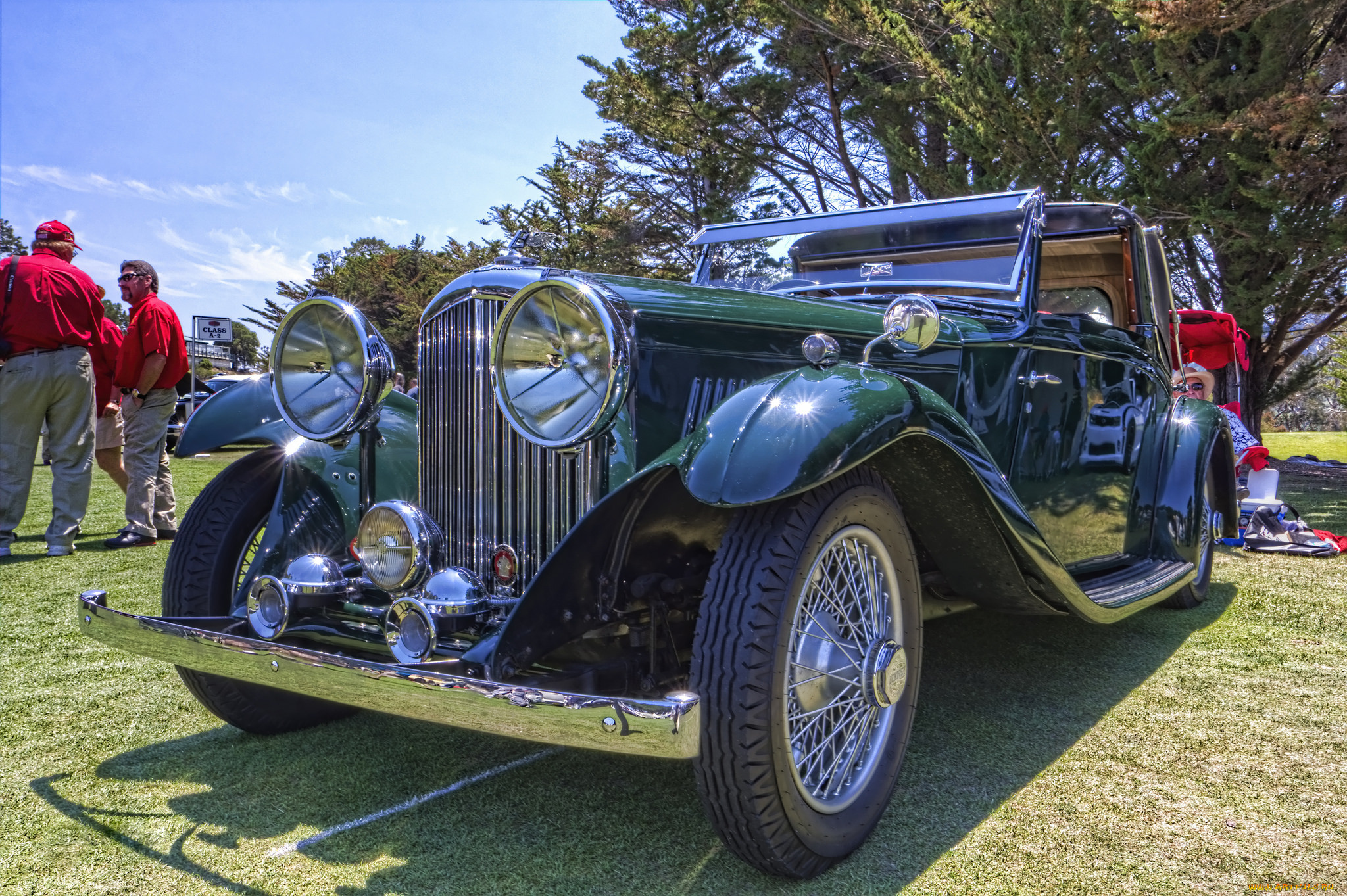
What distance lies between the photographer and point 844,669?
196 cm

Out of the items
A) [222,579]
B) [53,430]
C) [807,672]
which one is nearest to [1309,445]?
[807,672]

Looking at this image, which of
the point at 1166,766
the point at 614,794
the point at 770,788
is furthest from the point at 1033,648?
the point at 770,788

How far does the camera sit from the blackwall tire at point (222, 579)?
2555mm

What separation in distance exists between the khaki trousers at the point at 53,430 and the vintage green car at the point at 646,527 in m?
3.15

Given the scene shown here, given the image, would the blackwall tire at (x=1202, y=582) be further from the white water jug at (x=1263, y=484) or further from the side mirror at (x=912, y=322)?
the side mirror at (x=912, y=322)

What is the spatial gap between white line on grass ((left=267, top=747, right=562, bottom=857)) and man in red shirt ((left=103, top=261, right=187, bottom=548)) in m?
3.84

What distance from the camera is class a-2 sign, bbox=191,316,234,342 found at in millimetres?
9930

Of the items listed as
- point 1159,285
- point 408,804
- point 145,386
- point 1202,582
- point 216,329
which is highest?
point 216,329

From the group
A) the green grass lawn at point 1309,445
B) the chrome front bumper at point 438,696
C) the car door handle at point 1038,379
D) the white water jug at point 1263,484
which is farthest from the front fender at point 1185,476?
the green grass lawn at point 1309,445

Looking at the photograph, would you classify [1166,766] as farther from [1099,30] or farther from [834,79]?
[834,79]

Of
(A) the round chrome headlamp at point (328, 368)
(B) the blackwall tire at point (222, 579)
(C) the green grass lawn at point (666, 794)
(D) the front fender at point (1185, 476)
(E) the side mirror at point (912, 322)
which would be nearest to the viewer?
(C) the green grass lawn at point (666, 794)

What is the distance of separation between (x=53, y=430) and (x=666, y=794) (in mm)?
4767

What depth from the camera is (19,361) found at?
5.20 metres

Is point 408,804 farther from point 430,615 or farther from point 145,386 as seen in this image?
point 145,386
